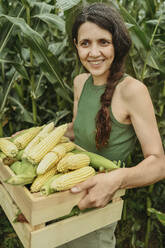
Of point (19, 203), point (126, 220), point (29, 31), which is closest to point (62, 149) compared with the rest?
point (19, 203)

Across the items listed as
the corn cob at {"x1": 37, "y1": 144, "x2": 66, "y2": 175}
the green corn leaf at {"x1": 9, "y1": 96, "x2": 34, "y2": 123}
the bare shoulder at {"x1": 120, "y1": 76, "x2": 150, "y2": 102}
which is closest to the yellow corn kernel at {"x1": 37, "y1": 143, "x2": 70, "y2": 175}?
the corn cob at {"x1": 37, "y1": 144, "x2": 66, "y2": 175}

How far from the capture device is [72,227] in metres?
1.28

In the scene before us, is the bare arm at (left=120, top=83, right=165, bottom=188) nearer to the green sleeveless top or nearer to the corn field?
the green sleeveless top

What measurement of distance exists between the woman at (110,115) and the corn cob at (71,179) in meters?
0.04

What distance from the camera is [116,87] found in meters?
1.52

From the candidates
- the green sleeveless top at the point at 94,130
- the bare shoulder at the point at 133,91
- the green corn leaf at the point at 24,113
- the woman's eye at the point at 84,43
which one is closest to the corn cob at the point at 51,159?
the green sleeveless top at the point at 94,130

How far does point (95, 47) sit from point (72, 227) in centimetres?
98

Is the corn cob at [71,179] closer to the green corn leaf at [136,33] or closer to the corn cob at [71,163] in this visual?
the corn cob at [71,163]

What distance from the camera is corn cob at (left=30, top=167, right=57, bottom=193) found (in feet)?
3.78

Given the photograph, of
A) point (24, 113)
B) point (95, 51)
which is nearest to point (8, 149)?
point (95, 51)

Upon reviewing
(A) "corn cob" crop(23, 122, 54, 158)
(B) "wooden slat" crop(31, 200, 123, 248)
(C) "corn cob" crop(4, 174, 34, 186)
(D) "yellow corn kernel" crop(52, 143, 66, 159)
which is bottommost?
(B) "wooden slat" crop(31, 200, 123, 248)

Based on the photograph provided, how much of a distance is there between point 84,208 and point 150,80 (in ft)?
5.78

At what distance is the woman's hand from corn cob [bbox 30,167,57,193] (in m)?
0.17

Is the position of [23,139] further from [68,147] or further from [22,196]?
[22,196]
